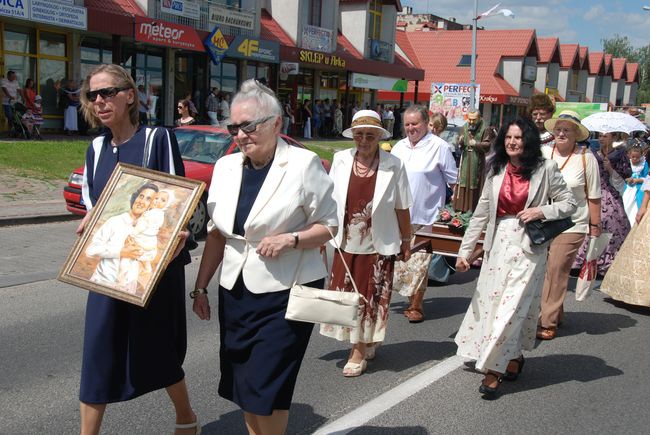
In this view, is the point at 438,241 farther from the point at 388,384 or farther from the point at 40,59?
the point at 40,59

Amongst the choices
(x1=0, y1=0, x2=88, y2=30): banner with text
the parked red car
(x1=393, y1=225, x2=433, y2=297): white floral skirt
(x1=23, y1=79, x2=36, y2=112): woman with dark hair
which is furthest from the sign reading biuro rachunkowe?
(x1=393, y1=225, x2=433, y2=297): white floral skirt

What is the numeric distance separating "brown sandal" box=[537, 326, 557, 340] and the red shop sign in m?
17.9

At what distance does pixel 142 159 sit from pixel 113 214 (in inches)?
12.0

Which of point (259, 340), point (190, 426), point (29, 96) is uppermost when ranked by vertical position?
point (29, 96)

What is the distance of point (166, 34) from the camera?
22.0 metres

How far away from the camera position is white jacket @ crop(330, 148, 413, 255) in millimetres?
4816

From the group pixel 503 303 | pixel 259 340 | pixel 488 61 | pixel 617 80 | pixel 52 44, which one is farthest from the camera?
pixel 617 80

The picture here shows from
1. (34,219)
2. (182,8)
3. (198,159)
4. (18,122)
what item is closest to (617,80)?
(182,8)

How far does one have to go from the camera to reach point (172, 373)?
3.27 m

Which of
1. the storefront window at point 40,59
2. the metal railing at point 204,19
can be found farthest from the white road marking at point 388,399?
the metal railing at point 204,19

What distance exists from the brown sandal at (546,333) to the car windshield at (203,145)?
585 centimetres

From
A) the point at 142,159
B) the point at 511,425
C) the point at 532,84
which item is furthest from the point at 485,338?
the point at 532,84

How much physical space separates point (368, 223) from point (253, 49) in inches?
867

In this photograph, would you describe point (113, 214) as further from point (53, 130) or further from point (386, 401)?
point (53, 130)
